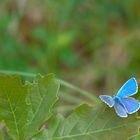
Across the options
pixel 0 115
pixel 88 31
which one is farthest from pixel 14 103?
pixel 88 31

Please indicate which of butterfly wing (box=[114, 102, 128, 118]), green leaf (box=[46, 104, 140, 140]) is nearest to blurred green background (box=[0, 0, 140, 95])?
green leaf (box=[46, 104, 140, 140])

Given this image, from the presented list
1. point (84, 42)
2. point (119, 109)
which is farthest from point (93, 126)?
point (84, 42)

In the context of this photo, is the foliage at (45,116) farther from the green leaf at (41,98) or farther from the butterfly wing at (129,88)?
the butterfly wing at (129,88)

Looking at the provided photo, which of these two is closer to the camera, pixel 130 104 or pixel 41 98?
pixel 130 104

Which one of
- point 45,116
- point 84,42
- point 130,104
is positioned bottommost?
point 130,104

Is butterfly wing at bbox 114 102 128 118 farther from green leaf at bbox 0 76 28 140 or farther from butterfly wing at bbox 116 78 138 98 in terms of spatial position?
green leaf at bbox 0 76 28 140

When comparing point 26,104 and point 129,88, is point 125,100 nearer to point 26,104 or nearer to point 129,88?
point 129,88
